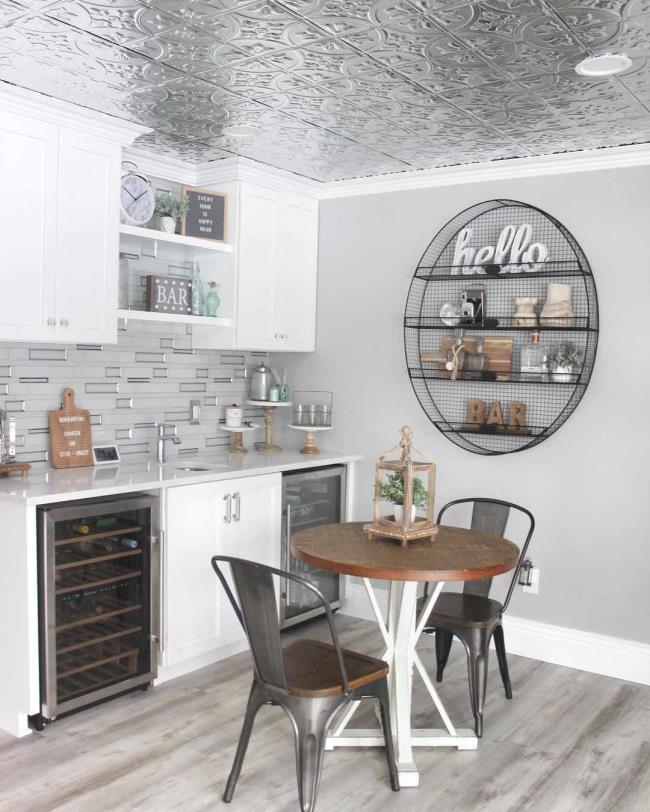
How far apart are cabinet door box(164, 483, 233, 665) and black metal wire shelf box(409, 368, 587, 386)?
132cm

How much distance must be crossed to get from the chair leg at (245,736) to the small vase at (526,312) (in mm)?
2288

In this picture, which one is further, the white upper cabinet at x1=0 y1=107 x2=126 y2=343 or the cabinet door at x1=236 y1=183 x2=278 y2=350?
the cabinet door at x1=236 y1=183 x2=278 y2=350

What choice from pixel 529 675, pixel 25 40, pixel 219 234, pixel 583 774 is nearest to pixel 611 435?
pixel 529 675

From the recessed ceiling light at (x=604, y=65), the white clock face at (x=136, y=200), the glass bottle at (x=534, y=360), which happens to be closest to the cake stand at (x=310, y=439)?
the glass bottle at (x=534, y=360)

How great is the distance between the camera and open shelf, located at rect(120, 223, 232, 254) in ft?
12.7

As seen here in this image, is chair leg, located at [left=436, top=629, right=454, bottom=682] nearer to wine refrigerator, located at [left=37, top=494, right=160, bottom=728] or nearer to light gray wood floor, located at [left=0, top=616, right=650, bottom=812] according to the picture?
light gray wood floor, located at [left=0, top=616, right=650, bottom=812]

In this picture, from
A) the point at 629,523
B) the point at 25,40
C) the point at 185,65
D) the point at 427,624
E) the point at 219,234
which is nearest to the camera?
the point at 25,40

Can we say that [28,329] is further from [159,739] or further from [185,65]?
[159,739]

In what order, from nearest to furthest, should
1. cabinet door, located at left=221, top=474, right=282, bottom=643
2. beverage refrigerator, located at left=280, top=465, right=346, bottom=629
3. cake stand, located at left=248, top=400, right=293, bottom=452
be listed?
cabinet door, located at left=221, top=474, right=282, bottom=643 < beverage refrigerator, located at left=280, top=465, right=346, bottom=629 < cake stand, located at left=248, top=400, right=293, bottom=452

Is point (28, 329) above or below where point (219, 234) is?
below

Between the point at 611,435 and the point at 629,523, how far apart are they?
16.7 inches

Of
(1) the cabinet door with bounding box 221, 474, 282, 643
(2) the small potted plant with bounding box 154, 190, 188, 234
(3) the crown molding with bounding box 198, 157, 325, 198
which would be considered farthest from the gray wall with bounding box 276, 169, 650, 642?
(2) the small potted plant with bounding box 154, 190, 188, 234

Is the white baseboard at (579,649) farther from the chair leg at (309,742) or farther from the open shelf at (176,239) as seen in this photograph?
the open shelf at (176,239)

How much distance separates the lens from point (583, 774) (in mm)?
2939
